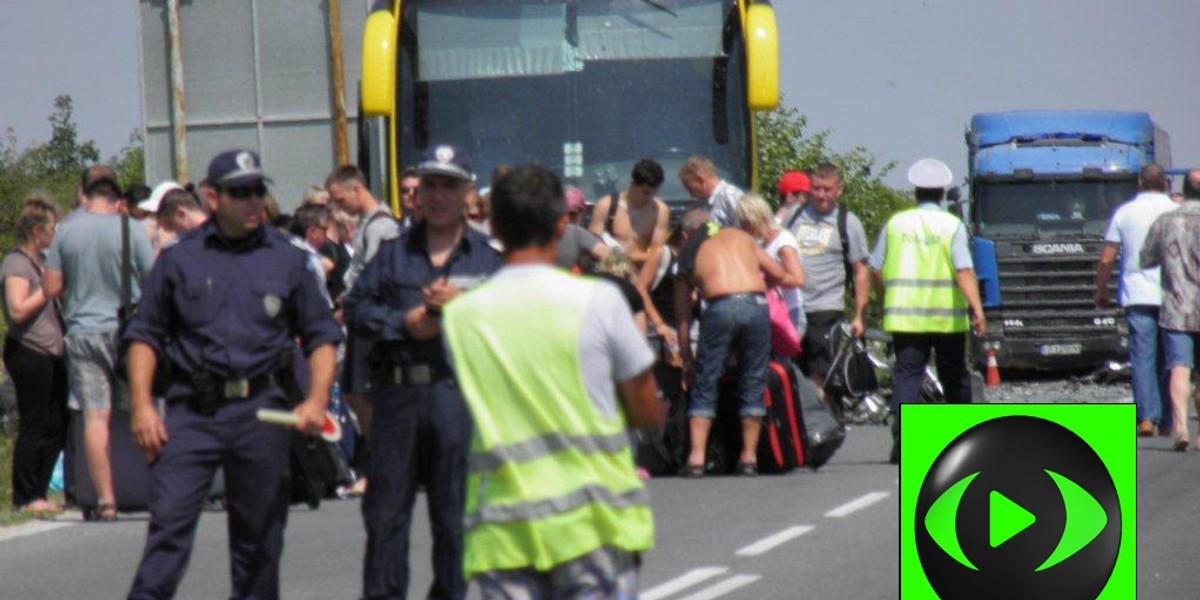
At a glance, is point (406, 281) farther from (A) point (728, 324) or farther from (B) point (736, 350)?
(B) point (736, 350)

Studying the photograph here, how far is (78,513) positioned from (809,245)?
6.01m

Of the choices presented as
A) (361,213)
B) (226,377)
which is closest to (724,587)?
(226,377)

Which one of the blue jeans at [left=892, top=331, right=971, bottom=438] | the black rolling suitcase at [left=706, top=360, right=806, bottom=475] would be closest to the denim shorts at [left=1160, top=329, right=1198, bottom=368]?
the blue jeans at [left=892, top=331, right=971, bottom=438]

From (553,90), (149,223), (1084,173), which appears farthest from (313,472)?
(1084,173)

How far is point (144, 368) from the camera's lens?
7895 millimetres

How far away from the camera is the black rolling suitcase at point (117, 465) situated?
1289cm

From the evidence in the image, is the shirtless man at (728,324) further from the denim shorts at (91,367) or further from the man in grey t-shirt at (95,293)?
the denim shorts at (91,367)

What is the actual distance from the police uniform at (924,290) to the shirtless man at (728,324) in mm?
990

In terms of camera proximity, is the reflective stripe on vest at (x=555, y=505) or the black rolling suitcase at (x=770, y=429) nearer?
the reflective stripe on vest at (x=555, y=505)

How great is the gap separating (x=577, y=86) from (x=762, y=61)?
1.45 meters

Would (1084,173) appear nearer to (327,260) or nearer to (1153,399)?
(1153,399)

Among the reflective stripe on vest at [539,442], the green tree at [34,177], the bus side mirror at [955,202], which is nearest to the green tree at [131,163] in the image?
the green tree at [34,177]

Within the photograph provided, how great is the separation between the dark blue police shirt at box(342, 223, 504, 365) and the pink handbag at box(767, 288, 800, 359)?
655 centimetres

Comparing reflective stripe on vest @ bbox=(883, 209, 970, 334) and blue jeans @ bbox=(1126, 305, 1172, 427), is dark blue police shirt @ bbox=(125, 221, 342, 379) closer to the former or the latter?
reflective stripe on vest @ bbox=(883, 209, 970, 334)
